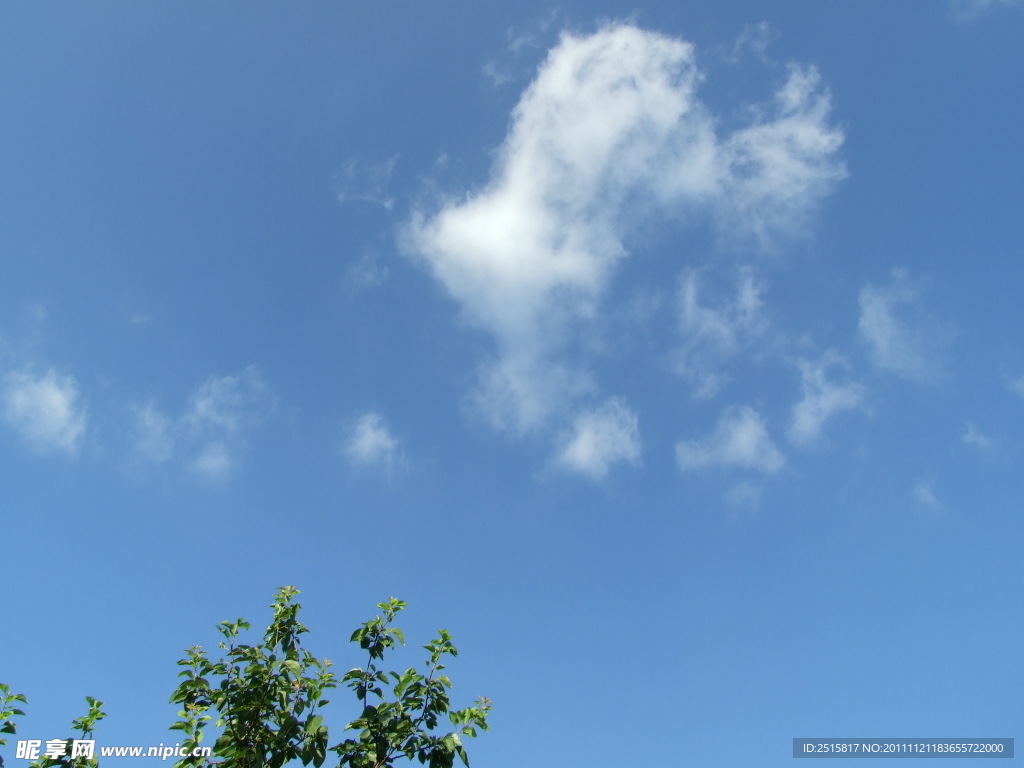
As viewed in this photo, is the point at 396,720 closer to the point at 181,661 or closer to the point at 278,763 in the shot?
the point at 278,763

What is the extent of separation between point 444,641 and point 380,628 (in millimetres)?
1265

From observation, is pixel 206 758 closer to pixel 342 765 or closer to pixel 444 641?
pixel 342 765

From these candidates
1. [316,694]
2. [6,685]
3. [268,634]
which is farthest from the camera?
[268,634]

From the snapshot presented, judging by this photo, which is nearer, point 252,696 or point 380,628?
point 252,696

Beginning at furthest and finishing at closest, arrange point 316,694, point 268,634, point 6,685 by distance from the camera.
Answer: point 268,634 → point 316,694 → point 6,685

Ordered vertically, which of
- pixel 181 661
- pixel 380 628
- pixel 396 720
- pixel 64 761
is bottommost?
pixel 64 761

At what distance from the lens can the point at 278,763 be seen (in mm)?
10391

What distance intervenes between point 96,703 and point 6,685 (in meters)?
1.34

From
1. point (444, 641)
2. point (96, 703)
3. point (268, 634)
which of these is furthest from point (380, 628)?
point (96, 703)

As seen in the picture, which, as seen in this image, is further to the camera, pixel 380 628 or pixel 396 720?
pixel 380 628

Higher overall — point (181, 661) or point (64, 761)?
point (181, 661)

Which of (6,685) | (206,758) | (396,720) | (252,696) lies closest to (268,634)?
(252,696)

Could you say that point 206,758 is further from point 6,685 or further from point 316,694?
point 6,685

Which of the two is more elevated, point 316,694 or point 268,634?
point 268,634
